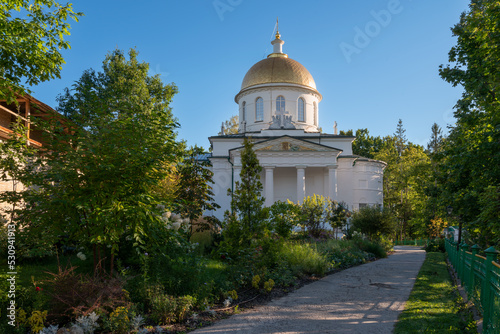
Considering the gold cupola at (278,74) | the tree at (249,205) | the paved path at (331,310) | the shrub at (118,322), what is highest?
the gold cupola at (278,74)

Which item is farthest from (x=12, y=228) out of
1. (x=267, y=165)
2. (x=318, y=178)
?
(x=318, y=178)

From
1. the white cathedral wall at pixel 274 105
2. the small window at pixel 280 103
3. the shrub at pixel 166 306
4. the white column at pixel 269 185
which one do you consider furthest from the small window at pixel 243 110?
the shrub at pixel 166 306

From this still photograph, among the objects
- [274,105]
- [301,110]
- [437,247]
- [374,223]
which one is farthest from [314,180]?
[374,223]

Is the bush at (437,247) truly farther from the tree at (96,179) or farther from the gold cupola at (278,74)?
the tree at (96,179)

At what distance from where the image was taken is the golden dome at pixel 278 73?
3950 centimetres

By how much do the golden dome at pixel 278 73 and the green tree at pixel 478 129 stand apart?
2520 cm

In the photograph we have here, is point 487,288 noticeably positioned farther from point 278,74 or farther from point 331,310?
point 278,74

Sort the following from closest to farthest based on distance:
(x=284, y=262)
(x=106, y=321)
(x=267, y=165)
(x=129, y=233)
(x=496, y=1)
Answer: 1. (x=106, y=321)
2. (x=129, y=233)
3. (x=496, y=1)
4. (x=284, y=262)
5. (x=267, y=165)

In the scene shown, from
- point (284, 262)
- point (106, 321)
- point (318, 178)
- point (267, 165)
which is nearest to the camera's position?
point (106, 321)

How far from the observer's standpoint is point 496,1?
9195mm

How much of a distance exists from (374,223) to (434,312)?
1577 cm

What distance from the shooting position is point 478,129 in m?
12.1

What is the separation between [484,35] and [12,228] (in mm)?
12069

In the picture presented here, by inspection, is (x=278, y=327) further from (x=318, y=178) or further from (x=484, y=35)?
(x=318, y=178)
